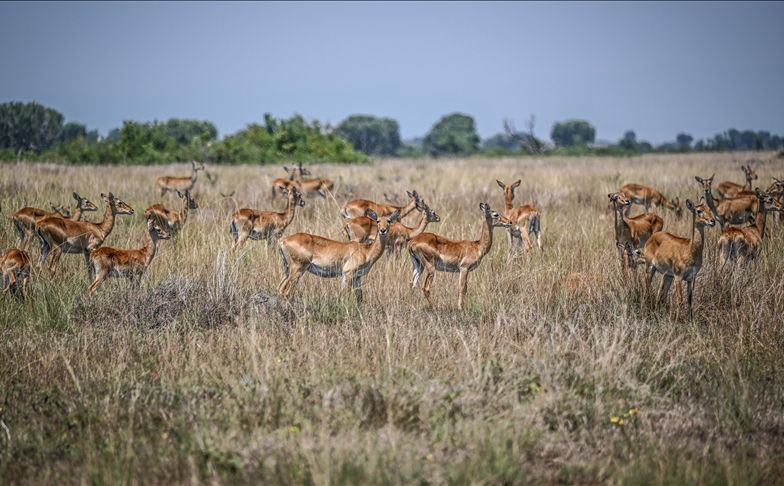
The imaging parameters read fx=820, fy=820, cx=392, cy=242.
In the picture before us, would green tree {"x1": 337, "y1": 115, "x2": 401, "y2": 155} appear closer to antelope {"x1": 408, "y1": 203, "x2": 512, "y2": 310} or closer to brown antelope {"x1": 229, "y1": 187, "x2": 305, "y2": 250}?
brown antelope {"x1": 229, "y1": 187, "x2": 305, "y2": 250}

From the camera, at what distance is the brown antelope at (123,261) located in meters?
9.56

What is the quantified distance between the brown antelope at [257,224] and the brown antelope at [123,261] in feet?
7.78

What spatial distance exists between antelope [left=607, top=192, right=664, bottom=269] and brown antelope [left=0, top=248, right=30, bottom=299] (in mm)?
A: 7254

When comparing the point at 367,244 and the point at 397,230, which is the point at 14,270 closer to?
the point at 367,244

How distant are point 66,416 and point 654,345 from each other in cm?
503

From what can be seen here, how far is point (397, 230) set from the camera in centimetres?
1161

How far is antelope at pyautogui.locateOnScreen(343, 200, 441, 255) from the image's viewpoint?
11.6 m

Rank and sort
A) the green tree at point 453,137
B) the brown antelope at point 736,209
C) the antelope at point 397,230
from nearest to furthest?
1. the antelope at point 397,230
2. the brown antelope at point 736,209
3. the green tree at point 453,137

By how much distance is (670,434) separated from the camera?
5.78 metres

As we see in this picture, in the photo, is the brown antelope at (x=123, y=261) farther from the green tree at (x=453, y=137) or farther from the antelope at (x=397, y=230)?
the green tree at (x=453, y=137)

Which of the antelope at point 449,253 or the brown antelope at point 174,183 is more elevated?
the brown antelope at point 174,183

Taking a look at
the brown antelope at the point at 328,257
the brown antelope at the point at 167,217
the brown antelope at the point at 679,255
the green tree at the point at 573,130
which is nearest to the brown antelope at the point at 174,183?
the brown antelope at the point at 167,217

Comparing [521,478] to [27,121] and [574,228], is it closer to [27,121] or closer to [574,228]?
[574,228]

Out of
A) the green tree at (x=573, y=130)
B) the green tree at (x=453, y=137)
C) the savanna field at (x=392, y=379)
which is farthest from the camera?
the green tree at (x=573, y=130)
